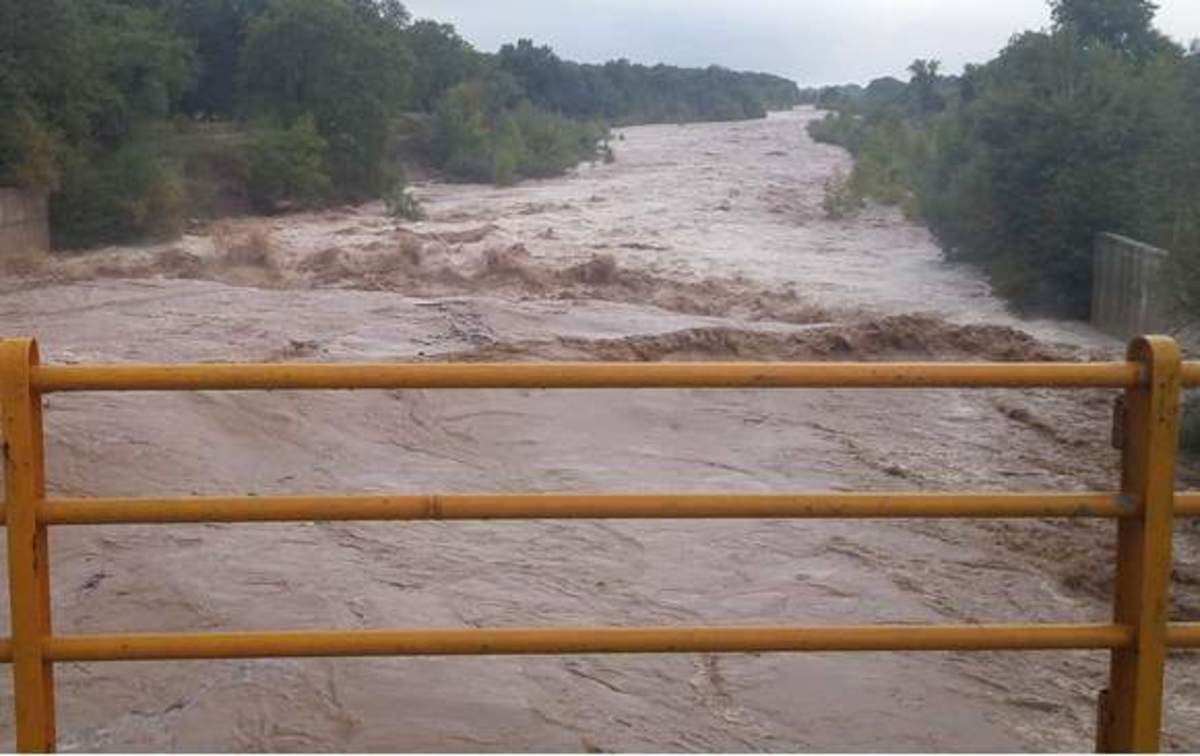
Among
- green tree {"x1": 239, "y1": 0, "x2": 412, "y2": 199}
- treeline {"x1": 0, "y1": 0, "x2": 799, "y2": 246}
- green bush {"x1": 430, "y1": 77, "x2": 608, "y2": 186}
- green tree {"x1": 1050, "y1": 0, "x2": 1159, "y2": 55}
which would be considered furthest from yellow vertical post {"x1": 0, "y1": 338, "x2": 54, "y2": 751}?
green bush {"x1": 430, "y1": 77, "x2": 608, "y2": 186}

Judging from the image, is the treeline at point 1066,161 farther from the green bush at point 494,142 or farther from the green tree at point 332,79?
the green bush at point 494,142

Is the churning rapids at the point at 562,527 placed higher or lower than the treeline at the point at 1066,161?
lower

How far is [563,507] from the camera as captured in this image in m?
3.91

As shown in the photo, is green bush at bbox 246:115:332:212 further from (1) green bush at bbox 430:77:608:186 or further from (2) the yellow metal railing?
(2) the yellow metal railing

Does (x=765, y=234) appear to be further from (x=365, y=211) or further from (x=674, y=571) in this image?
(x=674, y=571)

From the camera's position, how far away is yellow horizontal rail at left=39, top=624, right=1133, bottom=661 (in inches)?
155

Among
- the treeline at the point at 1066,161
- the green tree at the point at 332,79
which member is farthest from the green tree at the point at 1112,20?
the green tree at the point at 332,79

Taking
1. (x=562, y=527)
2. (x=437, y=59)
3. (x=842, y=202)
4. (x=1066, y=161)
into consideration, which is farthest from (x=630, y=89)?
(x=562, y=527)

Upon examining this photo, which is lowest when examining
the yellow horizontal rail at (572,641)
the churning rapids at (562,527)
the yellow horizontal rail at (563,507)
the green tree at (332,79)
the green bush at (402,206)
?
the churning rapids at (562,527)

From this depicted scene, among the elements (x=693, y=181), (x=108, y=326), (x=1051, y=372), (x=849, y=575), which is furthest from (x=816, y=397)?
(x=693, y=181)

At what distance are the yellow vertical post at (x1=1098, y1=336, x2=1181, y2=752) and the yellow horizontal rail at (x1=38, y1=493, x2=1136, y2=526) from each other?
0.07 metres

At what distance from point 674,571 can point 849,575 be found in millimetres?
1019

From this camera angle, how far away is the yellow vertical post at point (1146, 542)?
12.8 feet

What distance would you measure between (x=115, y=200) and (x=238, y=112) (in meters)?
15.4
